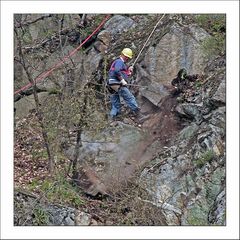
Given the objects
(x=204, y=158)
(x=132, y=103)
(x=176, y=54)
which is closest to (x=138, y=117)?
(x=132, y=103)

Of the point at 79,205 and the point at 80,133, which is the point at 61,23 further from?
the point at 79,205

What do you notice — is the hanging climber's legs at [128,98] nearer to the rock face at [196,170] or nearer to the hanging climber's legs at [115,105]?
the hanging climber's legs at [115,105]

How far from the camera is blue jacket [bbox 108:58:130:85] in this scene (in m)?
10.8

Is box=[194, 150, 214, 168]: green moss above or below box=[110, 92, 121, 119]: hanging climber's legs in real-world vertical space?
below

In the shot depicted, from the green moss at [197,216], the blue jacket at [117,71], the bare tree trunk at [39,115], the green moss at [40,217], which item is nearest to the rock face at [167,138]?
the green moss at [197,216]

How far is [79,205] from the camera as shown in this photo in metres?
10.4

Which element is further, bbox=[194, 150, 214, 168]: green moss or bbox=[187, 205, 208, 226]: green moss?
bbox=[194, 150, 214, 168]: green moss

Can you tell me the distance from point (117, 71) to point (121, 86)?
24 centimetres

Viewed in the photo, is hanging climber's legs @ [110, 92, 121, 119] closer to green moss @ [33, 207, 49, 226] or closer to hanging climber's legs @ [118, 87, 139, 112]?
hanging climber's legs @ [118, 87, 139, 112]

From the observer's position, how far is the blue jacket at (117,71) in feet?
35.5

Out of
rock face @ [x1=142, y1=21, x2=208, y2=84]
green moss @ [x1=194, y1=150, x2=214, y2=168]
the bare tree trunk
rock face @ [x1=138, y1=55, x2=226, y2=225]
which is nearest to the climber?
rock face @ [x1=142, y1=21, x2=208, y2=84]

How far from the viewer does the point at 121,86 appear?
10.9 metres

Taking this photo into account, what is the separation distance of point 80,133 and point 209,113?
1.90m

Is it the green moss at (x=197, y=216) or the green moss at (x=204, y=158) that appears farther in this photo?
the green moss at (x=204, y=158)
